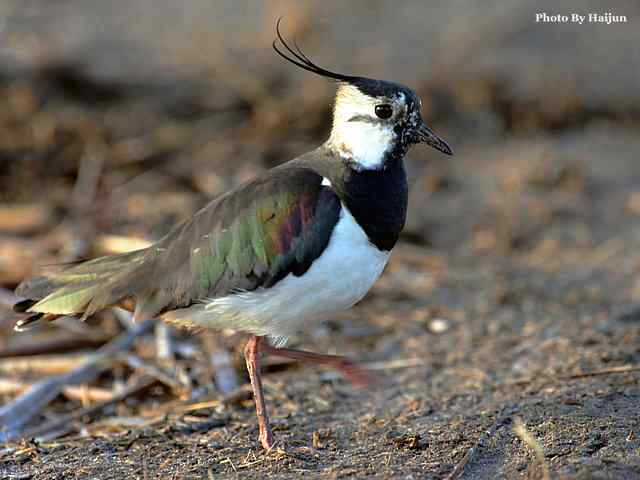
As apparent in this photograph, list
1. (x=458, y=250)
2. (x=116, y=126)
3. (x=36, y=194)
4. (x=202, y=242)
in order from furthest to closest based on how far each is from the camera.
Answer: (x=116, y=126), (x=36, y=194), (x=458, y=250), (x=202, y=242)

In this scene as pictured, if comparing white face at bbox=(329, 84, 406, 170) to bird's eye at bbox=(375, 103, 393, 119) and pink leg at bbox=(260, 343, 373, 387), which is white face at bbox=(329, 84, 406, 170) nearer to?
bird's eye at bbox=(375, 103, 393, 119)

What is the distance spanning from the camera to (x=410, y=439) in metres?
4.49

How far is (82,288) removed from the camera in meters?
4.86

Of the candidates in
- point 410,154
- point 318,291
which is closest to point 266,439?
point 318,291

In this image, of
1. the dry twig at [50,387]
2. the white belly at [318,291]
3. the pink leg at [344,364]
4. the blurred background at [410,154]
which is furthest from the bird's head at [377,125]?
the dry twig at [50,387]

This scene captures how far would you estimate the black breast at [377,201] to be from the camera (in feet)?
14.6

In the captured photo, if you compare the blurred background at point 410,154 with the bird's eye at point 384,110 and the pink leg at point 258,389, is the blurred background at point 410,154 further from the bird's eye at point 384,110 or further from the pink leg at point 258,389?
the bird's eye at point 384,110

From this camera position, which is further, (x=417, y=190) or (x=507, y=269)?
(x=417, y=190)

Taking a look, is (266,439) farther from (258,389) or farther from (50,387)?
(50,387)

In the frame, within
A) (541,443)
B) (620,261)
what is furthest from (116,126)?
(541,443)

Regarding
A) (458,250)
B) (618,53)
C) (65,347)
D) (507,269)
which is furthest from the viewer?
(618,53)

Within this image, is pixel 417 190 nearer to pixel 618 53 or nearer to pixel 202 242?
pixel 618 53

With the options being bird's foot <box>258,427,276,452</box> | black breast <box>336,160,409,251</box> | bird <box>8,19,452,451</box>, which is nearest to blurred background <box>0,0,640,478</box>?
bird's foot <box>258,427,276,452</box>

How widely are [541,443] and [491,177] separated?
5.19m
